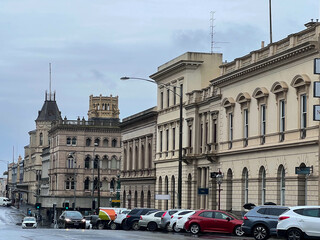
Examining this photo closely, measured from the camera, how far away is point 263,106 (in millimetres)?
54438

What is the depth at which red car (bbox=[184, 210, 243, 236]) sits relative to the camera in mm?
42719

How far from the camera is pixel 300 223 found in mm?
32500

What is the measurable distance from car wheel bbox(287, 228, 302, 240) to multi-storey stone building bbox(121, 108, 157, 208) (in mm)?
51464

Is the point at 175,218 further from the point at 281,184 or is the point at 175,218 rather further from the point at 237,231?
the point at 281,184

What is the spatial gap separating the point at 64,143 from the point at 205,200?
78085 millimetres

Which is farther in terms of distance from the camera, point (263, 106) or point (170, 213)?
point (263, 106)

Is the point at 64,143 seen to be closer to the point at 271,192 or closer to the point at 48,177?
the point at 48,177

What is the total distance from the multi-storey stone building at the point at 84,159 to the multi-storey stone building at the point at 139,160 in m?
42.1

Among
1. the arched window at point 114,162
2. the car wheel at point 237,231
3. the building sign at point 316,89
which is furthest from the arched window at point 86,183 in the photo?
the building sign at point 316,89

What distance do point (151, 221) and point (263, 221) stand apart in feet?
50.7

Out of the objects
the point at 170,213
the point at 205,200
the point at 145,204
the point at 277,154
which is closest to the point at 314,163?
the point at 277,154

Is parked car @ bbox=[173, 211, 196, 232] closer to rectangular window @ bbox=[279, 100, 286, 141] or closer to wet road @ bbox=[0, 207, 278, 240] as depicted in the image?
wet road @ bbox=[0, 207, 278, 240]

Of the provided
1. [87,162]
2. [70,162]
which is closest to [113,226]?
[70,162]

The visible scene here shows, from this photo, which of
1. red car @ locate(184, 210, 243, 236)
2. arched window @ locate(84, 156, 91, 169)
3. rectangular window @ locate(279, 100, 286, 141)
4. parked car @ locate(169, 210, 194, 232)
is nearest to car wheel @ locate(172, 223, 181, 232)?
parked car @ locate(169, 210, 194, 232)
